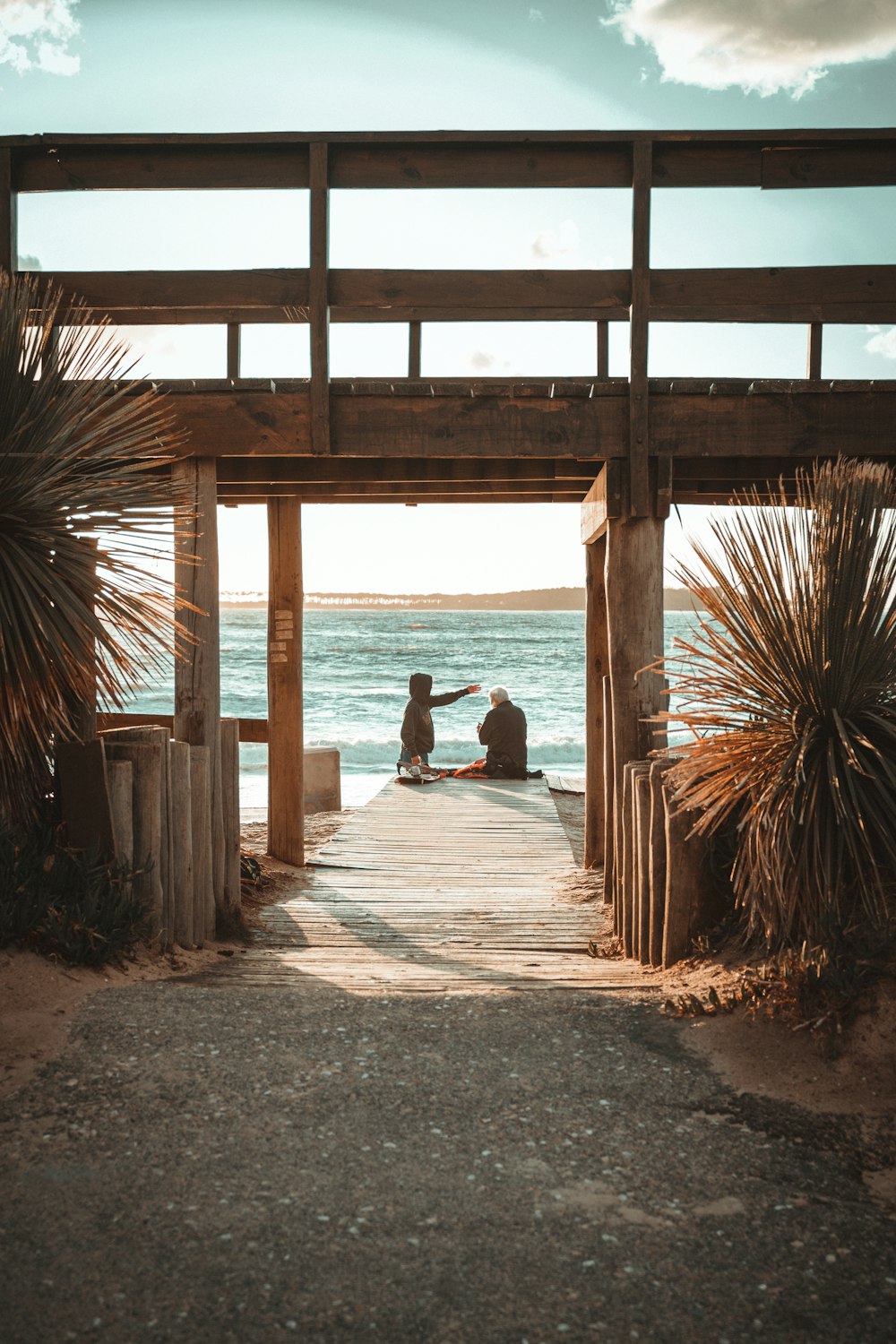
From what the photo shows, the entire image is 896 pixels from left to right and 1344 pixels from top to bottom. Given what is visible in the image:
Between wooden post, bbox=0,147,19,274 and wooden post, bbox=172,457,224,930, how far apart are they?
4.61 feet

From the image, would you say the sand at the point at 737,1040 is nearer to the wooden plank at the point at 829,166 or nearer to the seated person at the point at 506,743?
the wooden plank at the point at 829,166

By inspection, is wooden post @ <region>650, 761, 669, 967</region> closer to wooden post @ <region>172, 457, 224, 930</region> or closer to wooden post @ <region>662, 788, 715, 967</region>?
wooden post @ <region>662, 788, 715, 967</region>

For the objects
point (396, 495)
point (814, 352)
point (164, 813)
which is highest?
point (814, 352)

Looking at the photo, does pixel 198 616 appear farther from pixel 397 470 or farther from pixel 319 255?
pixel 319 255

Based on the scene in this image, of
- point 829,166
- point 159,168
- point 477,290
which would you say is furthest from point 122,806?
point 829,166

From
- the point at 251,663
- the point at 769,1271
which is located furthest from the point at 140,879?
the point at 251,663

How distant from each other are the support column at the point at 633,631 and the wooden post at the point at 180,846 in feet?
8.17

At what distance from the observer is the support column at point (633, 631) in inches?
245

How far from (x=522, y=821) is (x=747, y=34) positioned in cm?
708

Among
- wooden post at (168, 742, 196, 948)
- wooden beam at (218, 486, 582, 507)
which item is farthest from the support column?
wooden post at (168, 742, 196, 948)

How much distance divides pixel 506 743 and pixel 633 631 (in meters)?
7.47

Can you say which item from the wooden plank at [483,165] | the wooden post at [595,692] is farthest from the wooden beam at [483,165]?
the wooden post at [595,692]

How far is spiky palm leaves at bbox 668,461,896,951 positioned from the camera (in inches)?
154

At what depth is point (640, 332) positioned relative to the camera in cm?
589
